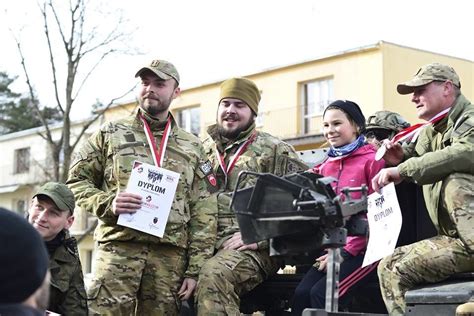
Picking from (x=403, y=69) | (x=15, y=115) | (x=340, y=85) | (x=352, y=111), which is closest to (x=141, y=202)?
(x=352, y=111)

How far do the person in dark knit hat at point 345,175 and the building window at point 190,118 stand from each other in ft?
103

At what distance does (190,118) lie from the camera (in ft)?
127

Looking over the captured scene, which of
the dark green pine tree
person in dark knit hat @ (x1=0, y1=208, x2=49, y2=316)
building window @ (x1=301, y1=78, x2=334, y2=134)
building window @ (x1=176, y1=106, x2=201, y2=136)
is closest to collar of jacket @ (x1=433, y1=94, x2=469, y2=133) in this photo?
person in dark knit hat @ (x1=0, y1=208, x2=49, y2=316)

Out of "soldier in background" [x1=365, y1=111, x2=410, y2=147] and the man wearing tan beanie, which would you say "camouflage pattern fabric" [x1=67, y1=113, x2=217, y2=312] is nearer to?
the man wearing tan beanie

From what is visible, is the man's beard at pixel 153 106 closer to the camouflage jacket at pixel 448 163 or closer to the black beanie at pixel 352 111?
the black beanie at pixel 352 111

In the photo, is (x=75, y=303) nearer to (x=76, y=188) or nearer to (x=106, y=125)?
(x=76, y=188)

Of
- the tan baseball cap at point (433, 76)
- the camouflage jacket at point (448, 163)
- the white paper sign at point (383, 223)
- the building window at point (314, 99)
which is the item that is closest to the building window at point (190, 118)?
the building window at point (314, 99)

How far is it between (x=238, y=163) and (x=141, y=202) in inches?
36.9

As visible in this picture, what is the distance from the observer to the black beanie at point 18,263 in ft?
7.71

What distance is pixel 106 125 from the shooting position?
611 cm

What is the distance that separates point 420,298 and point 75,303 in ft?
7.72

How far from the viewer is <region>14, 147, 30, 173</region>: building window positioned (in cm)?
4978

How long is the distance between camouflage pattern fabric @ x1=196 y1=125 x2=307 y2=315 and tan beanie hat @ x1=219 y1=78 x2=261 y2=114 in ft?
0.66

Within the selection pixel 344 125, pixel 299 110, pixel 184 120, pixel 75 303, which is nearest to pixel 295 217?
pixel 344 125
